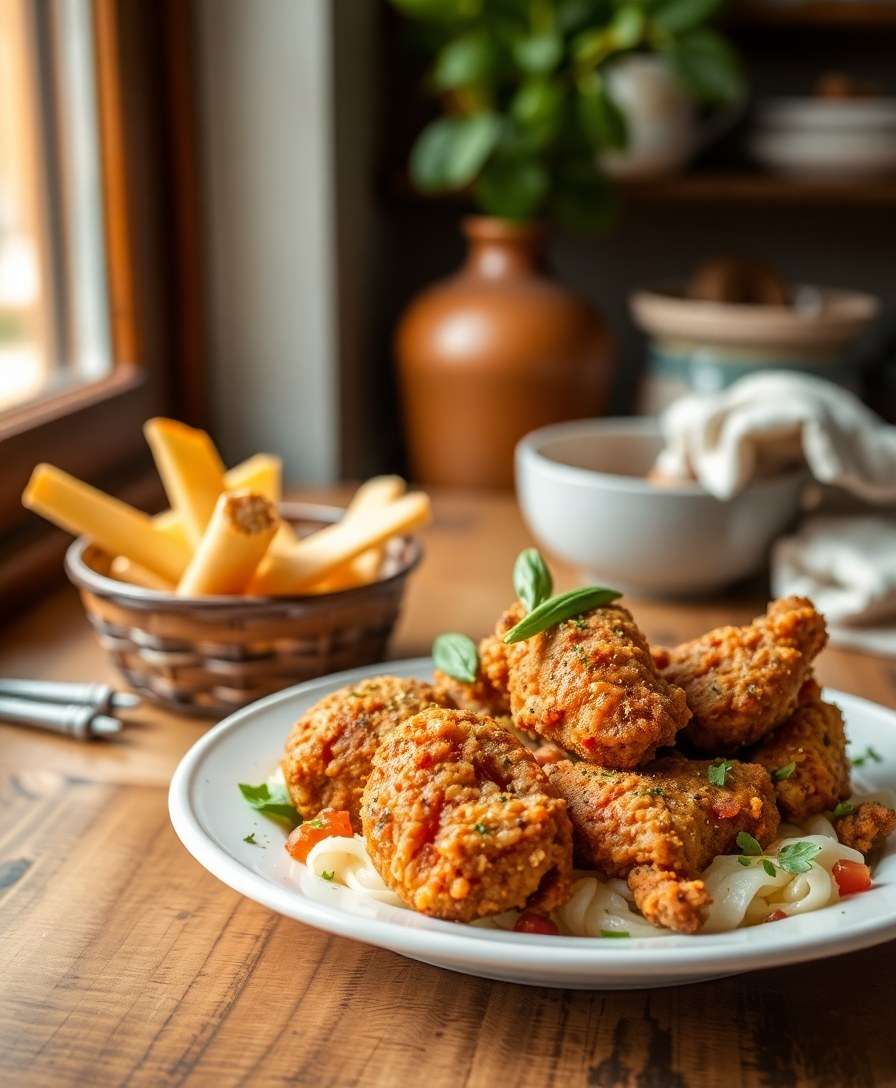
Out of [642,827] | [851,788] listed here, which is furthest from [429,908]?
[851,788]

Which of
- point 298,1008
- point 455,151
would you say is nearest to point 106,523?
point 298,1008

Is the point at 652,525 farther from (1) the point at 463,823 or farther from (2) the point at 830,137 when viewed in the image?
(2) the point at 830,137

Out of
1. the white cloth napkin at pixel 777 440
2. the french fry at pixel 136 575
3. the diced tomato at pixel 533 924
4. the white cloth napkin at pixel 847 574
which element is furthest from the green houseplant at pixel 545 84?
the diced tomato at pixel 533 924

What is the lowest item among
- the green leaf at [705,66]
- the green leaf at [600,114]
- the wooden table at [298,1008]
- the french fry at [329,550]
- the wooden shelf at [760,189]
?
the wooden table at [298,1008]

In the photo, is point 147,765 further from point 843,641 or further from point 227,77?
point 227,77

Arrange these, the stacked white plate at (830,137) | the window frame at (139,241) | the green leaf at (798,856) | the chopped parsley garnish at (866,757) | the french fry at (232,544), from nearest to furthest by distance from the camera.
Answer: the green leaf at (798,856)
the chopped parsley garnish at (866,757)
the french fry at (232,544)
the window frame at (139,241)
the stacked white plate at (830,137)

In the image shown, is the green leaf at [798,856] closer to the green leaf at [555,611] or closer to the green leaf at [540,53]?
the green leaf at [555,611]

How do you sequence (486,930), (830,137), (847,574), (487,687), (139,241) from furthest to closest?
1. (830,137)
2. (139,241)
3. (847,574)
4. (487,687)
5. (486,930)
